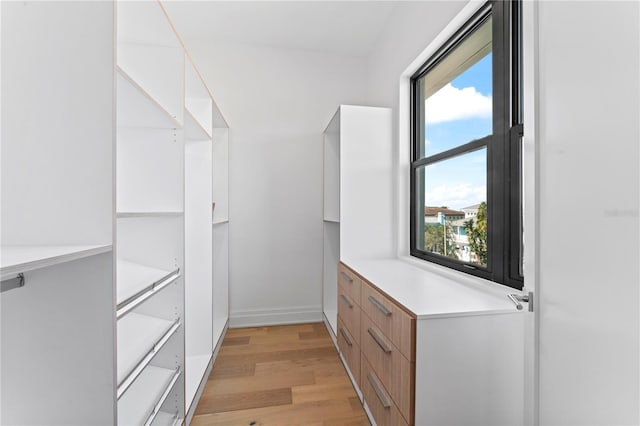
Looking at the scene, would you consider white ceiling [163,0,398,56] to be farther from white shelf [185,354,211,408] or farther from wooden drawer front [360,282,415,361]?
white shelf [185,354,211,408]

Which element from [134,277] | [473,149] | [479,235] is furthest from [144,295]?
[473,149]

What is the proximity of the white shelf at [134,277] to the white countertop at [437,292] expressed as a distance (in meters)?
1.01

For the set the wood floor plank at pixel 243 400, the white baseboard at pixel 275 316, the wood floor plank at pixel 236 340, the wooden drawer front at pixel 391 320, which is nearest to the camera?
the wooden drawer front at pixel 391 320

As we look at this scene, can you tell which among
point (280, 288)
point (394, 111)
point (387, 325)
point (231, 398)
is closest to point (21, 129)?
point (387, 325)

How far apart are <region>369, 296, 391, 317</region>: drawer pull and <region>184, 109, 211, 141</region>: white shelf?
1.42 m

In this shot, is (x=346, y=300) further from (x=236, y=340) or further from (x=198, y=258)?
(x=236, y=340)

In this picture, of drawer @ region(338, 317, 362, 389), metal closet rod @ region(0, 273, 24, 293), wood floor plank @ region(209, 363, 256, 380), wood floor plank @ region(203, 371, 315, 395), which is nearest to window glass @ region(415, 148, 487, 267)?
drawer @ region(338, 317, 362, 389)

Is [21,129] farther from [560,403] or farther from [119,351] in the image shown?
[560,403]

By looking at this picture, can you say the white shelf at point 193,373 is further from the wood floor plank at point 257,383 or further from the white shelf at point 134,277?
the white shelf at point 134,277

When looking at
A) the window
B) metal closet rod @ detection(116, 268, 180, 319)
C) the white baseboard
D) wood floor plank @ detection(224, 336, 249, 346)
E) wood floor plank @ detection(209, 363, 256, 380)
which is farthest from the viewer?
the white baseboard

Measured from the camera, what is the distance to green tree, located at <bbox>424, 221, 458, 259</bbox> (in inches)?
72.0

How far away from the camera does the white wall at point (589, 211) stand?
2.45 feet

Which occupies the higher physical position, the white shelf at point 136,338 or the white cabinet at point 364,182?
the white cabinet at point 364,182

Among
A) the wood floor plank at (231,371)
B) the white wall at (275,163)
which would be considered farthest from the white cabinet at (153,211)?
the white wall at (275,163)
